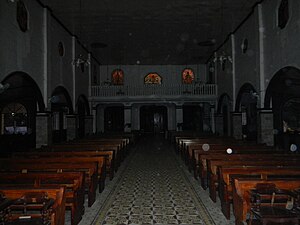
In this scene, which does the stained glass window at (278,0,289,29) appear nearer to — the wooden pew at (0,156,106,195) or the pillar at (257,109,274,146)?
the pillar at (257,109,274,146)

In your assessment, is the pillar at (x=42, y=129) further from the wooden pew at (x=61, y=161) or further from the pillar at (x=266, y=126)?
the pillar at (x=266, y=126)

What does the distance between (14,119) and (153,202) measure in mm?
18373

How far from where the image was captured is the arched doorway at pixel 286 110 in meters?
15.9

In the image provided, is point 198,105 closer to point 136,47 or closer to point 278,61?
point 136,47

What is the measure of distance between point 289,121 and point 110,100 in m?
12.9

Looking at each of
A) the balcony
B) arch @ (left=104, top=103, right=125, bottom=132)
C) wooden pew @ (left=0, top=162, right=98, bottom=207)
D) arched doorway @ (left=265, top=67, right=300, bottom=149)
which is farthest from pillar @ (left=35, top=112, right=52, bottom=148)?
arch @ (left=104, top=103, right=125, bottom=132)

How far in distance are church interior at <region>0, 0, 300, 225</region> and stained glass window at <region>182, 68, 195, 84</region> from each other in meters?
0.10

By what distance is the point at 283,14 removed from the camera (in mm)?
11461

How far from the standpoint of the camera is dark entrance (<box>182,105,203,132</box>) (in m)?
29.7

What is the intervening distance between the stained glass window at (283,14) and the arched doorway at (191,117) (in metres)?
17.9

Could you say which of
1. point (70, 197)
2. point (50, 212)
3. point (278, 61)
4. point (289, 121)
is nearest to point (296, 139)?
point (289, 121)

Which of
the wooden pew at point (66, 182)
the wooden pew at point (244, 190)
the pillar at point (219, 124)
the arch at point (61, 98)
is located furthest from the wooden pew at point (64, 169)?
the pillar at point (219, 124)

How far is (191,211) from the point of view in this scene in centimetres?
598

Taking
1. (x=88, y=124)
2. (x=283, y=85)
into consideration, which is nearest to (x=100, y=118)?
(x=88, y=124)
